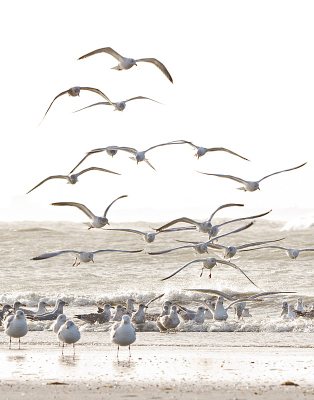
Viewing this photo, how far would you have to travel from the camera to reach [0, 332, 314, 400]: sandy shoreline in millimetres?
8711

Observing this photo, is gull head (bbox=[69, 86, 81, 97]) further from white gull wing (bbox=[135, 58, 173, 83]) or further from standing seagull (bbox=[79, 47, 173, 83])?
white gull wing (bbox=[135, 58, 173, 83])

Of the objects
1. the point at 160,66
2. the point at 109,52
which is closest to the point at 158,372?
the point at 109,52

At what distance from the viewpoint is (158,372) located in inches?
396

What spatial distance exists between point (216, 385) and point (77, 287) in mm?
15104

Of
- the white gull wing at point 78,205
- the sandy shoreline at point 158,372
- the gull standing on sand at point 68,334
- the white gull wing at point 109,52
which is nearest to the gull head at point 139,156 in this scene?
the white gull wing at point 78,205

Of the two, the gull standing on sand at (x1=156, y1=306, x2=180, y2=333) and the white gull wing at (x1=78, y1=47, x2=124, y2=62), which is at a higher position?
the white gull wing at (x1=78, y1=47, x2=124, y2=62)

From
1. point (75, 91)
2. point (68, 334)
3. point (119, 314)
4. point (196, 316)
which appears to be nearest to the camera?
point (68, 334)

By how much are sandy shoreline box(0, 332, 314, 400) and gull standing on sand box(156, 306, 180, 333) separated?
7.53ft

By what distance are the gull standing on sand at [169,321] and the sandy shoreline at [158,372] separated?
2.30 m

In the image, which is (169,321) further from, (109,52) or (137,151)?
(109,52)

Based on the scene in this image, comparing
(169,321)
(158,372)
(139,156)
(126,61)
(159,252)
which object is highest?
(126,61)

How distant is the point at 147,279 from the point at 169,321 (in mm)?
9933

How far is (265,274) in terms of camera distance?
26172mm

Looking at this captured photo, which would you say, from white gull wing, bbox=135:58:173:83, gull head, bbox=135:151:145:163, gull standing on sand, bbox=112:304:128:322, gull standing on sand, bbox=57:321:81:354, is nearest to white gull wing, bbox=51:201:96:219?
gull head, bbox=135:151:145:163
